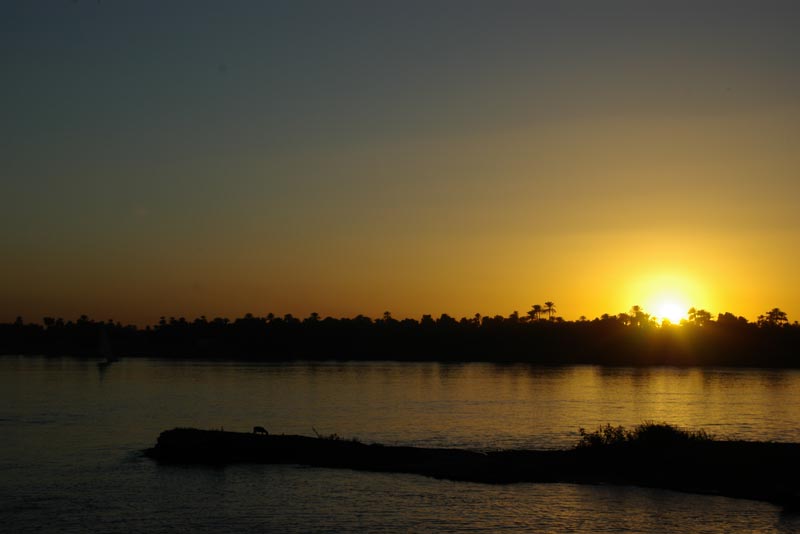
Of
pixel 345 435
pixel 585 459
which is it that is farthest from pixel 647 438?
pixel 345 435

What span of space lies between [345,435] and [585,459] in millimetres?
24824

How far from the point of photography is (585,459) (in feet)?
156

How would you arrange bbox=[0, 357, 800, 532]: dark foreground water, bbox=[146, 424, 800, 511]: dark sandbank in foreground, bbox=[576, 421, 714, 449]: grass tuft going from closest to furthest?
bbox=[0, 357, 800, 532]: dark foreground water, bbox=[146, 424, 800, 511]: dark sandbank in foreground, bbox=[576, 421, 714, 449]: grass tuft

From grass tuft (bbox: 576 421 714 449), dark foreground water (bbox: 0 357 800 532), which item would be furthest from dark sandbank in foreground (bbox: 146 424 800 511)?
dark foreground water (bbox: 0 357 800 532)

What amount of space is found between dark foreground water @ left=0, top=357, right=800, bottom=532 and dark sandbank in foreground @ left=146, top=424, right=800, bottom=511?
1450 millimetres

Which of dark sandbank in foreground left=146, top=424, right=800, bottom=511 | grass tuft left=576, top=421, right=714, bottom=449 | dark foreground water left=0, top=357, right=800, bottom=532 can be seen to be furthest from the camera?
grass tuft left=576, top=421, right=714, bottom=449

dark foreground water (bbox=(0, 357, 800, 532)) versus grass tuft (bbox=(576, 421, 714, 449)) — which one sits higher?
grass tuft (bbox=(576, 421, 714, 449))

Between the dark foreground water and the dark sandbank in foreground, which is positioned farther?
the dark sandbank in foreground

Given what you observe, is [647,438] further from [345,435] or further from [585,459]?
[345,435]

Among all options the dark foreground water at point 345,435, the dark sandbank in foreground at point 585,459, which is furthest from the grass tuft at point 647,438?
the dark foreground water at point 345,435

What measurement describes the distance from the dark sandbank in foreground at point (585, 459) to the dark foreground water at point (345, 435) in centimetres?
145

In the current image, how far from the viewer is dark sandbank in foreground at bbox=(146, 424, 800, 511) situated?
138 ft

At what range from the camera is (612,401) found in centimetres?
10406

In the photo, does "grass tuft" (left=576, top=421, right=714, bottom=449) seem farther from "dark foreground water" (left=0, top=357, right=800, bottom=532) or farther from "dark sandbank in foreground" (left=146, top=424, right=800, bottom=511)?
"dark foreground water" (left=0, top=357, right=800, bottom=532)
